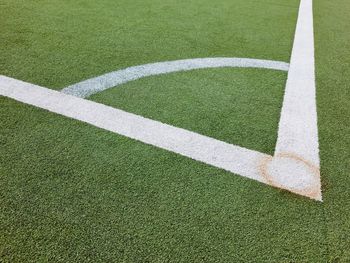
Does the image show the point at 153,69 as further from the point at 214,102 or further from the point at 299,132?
the point at 299,132

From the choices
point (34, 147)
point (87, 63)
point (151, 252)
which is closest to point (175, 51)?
point (87, 63)

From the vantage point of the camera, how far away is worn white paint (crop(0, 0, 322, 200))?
2184 millimetres

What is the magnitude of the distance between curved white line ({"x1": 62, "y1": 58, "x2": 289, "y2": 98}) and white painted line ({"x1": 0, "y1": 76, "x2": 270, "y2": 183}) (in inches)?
6.8

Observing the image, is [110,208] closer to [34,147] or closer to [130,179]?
[130,179]

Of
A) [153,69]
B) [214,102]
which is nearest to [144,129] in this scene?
[214,102]

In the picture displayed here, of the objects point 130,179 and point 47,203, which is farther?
point 130,179

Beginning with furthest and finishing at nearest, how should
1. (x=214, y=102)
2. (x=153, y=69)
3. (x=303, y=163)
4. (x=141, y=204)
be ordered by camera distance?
(x=153, y=69) < (x=214, y=102) < (x=303, y=163) < (x=141, y=204)

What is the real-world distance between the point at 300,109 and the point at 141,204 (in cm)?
169

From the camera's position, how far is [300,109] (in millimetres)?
2902

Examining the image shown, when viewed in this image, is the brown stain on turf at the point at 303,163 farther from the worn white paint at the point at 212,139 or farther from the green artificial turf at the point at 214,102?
the green artificial turf at the point at 214,102

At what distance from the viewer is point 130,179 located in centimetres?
205

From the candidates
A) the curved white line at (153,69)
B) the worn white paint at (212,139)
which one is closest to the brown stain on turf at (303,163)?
the worn white paint at (212,139)

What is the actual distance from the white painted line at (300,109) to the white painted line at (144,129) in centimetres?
29

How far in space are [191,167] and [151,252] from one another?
0.65 m
